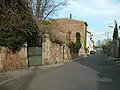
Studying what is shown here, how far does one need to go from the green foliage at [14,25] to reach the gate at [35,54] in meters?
3.42

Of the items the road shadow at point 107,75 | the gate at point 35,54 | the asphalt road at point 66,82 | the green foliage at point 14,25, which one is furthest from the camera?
the gate at point 35,54

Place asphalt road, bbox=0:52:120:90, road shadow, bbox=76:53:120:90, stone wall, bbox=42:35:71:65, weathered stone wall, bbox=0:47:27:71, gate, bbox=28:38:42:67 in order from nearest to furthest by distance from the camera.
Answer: asphalt road, bbox=0:52:120:90 < road shadow, bbox=76:53:120:90 < weathered stone wall, bbox=0:47:27:71 < gate, bbox=28:38:42:67 < stone wall, bbox=42:35:71:65

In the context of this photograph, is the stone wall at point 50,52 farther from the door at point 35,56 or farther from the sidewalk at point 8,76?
the sidewalk at point 8,76

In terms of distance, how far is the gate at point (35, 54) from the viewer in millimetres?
A: 27837

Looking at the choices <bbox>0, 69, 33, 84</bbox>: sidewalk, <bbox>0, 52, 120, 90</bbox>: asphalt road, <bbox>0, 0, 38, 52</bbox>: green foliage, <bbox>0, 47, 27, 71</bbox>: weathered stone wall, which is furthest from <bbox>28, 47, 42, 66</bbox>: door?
<bbox>0, 52, 120, 90</bbox>: asphalt road

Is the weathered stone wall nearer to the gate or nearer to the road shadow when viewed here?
the gate

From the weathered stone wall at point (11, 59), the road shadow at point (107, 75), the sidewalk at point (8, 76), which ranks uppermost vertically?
the weathered stone wall at point (11, 59)

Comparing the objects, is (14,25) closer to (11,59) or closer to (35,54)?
(11,59)

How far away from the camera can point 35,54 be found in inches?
1158

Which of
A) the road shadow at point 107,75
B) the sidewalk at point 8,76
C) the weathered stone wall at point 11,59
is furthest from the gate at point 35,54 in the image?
the sidewalk at point 8,76

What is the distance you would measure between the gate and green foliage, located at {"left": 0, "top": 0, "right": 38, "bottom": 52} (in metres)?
3.42

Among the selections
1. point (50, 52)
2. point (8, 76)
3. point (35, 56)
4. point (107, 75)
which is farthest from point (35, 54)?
point (107, 75)

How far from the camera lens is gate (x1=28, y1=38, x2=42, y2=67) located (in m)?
27.8

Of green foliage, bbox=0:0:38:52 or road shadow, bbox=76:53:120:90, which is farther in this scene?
green foliage, bbox=0:0:38:52
